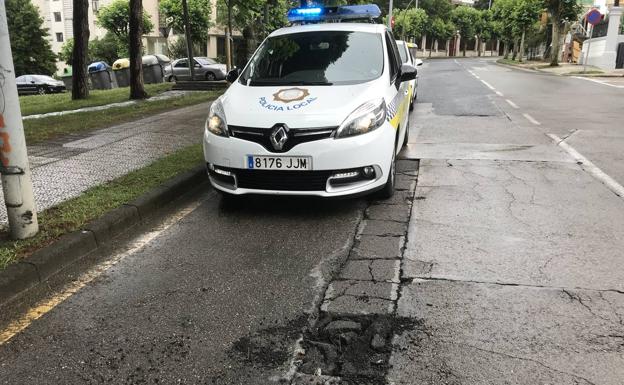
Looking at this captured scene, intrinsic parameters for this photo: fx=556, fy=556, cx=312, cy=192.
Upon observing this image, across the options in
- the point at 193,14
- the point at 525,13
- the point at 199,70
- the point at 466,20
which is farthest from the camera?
the point at 466,20

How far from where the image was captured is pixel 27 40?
4550 centimetres

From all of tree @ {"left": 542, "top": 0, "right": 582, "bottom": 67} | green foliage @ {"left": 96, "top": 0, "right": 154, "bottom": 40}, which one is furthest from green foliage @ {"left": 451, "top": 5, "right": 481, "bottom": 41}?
green foliage @ {"left": 96, "top": 0, "right": 154, "bottom": 40}

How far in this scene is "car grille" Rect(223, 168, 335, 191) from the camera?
16.3ft

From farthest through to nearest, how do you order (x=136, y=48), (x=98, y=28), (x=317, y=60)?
(x=98, y=28) → (x=136, y=48) → (x=317, y=60)

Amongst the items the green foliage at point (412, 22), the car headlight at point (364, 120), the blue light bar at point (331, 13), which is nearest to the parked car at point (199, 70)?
the blue light bar at point (331, 13)

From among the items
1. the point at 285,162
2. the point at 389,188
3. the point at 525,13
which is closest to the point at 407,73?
the point at 389,188

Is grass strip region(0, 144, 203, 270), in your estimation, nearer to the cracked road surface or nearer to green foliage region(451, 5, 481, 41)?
Answer: the cracked road surface

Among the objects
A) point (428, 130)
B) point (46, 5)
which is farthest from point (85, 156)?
point (46, 5)

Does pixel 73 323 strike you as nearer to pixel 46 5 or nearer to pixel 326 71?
pixel 326 71

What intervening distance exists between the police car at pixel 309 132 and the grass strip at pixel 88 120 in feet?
15.4

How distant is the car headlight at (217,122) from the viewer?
A: 5.22 meters

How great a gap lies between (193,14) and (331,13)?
34.6m

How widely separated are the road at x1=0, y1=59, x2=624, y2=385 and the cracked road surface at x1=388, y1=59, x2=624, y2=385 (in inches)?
0.5

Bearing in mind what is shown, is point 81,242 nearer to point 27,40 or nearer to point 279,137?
point 279,137
